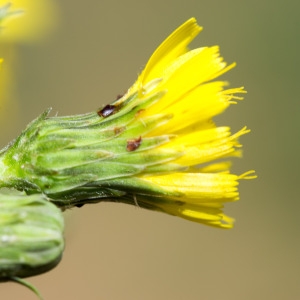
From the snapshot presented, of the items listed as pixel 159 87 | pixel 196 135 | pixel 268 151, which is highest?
pixel 268 151

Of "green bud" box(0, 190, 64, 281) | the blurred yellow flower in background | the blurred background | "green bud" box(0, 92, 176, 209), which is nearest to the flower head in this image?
"green bud" box(0, 92, 176, 209)

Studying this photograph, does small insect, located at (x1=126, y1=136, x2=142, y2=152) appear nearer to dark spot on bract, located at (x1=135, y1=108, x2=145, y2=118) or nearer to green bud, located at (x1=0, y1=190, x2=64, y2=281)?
dark spot on bract, located at (x1=135, y1=108, x2=145, y2=118)

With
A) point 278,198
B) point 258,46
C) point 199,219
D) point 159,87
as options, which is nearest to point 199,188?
point 199,219

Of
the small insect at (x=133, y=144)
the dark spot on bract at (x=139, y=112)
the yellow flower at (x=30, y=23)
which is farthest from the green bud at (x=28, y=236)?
the yellow flower at (x=30, y=23)

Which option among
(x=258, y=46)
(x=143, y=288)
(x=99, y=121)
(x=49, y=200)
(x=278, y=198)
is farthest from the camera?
(x=258, y=46)

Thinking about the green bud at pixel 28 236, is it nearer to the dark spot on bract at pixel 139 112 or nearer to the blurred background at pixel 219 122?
the dark spot on bract at pixel 139 112

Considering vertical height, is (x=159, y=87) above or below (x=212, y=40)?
below

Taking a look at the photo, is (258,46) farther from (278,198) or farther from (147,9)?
(278,198)
